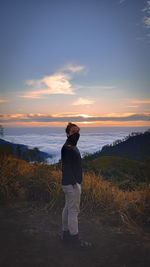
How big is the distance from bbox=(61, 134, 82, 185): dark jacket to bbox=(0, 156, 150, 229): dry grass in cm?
196

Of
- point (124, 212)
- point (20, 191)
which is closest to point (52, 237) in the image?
point (124, 212)

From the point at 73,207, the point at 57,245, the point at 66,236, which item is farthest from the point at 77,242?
the point at 73,207

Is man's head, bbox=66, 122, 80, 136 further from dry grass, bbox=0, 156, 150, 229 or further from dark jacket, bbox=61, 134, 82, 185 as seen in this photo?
dry grass, bbox=0, 156, 150, 229

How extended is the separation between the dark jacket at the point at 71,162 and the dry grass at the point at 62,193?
6.42 ft

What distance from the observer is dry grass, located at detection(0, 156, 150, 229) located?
5738 mm

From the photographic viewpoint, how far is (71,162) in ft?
13.7

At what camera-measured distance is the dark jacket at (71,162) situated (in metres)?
4.13

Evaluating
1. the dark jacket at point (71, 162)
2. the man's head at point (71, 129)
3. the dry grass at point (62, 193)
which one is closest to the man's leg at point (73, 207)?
the dark jacket at point (71, 162)

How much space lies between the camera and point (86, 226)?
525cm

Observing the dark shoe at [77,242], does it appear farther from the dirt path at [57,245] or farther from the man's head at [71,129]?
the man's head at [71,129]

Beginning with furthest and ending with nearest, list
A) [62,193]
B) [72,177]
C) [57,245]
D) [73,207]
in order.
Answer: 1. [62,193]
2. [57,245]
3. [73,207]
4. [72,177]

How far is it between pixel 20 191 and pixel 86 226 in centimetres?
265

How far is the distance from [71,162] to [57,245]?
1.55 metres

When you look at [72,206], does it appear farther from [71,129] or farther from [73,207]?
[71,129]
